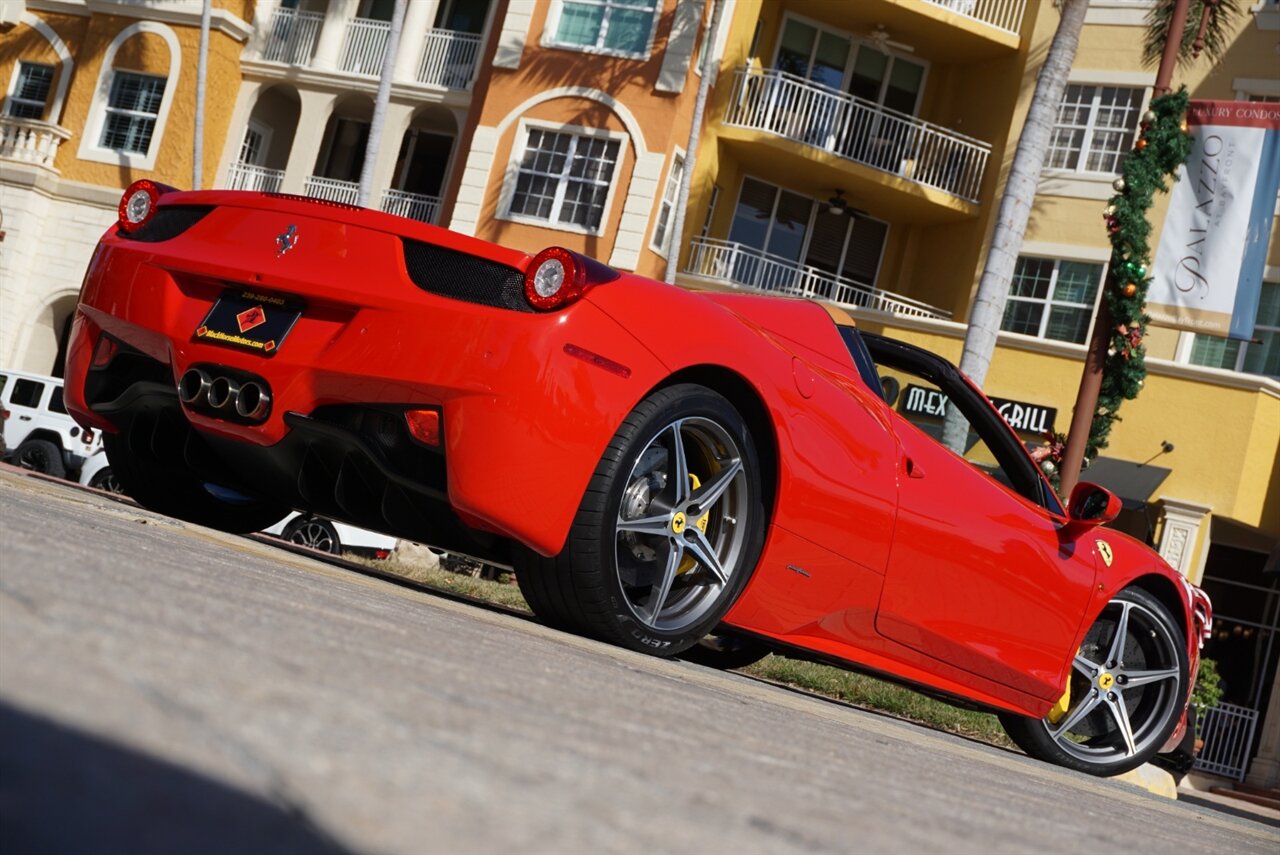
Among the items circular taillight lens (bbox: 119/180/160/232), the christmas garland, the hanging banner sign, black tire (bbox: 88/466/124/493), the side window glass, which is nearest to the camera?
circular taillight lens (bbox: 119/180/160/232)

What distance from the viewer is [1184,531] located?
75.4 feet

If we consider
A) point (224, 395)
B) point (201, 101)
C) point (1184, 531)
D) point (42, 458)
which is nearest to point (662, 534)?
point (224, 395)

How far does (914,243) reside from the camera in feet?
95.3

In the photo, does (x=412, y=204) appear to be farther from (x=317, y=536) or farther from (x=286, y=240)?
(x=286, y=240)

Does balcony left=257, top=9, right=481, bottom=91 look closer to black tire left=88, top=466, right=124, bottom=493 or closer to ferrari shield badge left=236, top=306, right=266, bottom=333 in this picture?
black tire left=88, top=466, right=124, bottom=493

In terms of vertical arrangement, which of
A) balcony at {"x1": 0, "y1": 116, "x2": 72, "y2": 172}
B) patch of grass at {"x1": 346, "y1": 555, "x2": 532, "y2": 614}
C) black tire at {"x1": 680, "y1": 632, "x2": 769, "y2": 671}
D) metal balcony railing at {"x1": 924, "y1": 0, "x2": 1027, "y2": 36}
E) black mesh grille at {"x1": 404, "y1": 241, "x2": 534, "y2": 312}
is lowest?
patch of grass at {"x1": 346, "y1": 555, "x2": 532, "y2": 614}

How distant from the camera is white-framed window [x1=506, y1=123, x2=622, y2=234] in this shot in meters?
26.5

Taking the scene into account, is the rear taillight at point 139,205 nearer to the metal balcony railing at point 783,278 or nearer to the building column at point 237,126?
the metal balcony railing at point 783,278

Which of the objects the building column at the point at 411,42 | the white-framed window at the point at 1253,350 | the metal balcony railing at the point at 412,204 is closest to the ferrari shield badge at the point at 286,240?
the white-framed window at the point at 1253,350

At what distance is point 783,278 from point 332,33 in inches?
402

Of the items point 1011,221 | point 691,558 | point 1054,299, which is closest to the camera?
point 691,558

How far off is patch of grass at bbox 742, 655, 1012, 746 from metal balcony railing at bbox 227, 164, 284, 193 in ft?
75.4

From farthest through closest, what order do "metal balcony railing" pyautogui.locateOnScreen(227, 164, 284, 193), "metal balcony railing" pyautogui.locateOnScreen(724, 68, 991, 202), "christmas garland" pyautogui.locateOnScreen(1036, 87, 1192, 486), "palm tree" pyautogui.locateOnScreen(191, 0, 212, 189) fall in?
"metal balcony railing" pyautogui.locateOnScreen(227, 164, 284, 193) → "palm tree" pyautogui.locateOnScreen(191, 0, 212, 189) → "metal balcony railing" pyautogui.locateOnScreen(724, 68, 991, 202) → "christmas garland" pyautogui.locateOnScreen(1036, 87, 1192, 486)

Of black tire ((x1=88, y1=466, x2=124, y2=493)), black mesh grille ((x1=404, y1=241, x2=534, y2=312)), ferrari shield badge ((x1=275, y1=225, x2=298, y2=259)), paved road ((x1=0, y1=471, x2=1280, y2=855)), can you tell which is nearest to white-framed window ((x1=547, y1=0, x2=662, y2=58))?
black tire ((x1=88, y1=466, x2=124, y2=493))
